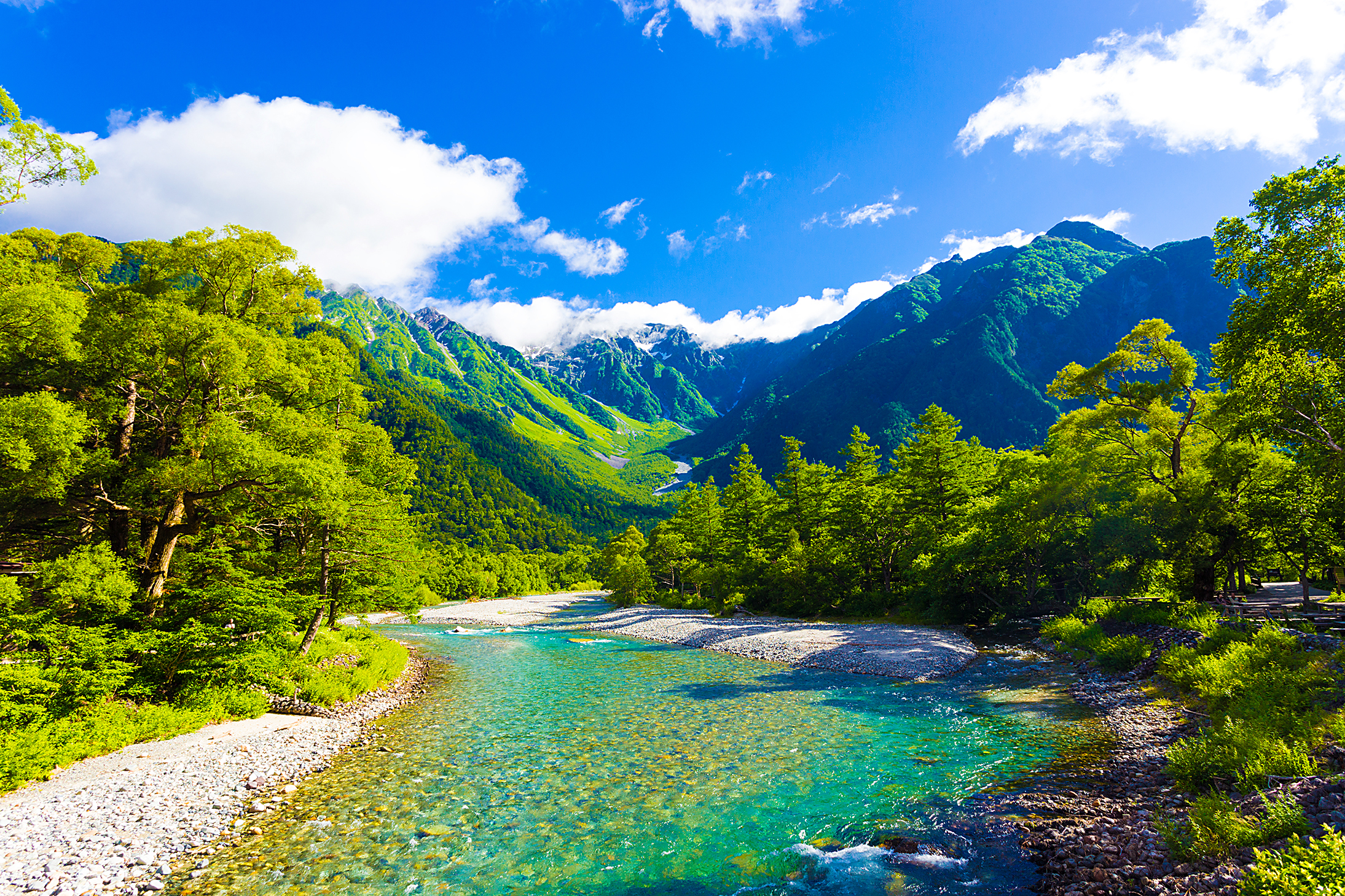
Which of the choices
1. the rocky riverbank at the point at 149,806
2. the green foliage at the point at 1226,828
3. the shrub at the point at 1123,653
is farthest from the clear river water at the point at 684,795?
the green foliage at the point at 1226,828

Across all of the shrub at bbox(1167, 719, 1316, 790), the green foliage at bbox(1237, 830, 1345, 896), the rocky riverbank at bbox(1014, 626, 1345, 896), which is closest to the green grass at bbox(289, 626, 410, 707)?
the rocky riverbank at bbox(1014, 626, 1345, 896)

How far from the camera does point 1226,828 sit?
7691mm

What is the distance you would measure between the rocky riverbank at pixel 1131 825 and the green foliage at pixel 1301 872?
1.66 feet

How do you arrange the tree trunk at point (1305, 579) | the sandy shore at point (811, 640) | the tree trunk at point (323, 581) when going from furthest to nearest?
the sandy shore at point (811, 640)
the tree trunk at point (323, 581)
the tree trunk at point (1305, 579)

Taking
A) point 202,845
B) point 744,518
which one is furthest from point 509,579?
point 202,845

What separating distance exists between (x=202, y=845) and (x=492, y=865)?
5790mm

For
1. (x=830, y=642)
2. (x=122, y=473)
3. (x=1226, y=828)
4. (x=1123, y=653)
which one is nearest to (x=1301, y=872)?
(x=1226, y=828)

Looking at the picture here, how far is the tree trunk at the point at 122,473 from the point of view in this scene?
709 inches

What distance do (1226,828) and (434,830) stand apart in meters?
14.0

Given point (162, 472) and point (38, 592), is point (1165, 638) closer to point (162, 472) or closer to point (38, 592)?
point (162, 472)

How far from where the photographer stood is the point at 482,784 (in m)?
14.2

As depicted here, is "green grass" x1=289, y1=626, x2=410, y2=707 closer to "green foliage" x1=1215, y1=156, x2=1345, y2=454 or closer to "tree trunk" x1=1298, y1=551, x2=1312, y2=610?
"green foliage" x1=1215, y1=156, x2=1345, y2=454

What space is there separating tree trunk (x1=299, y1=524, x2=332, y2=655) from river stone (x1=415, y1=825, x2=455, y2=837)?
48.1 ft

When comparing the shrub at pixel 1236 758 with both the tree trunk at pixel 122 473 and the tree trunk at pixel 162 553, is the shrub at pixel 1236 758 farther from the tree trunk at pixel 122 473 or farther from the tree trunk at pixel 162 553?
the tree trunk at pixel 122 473
